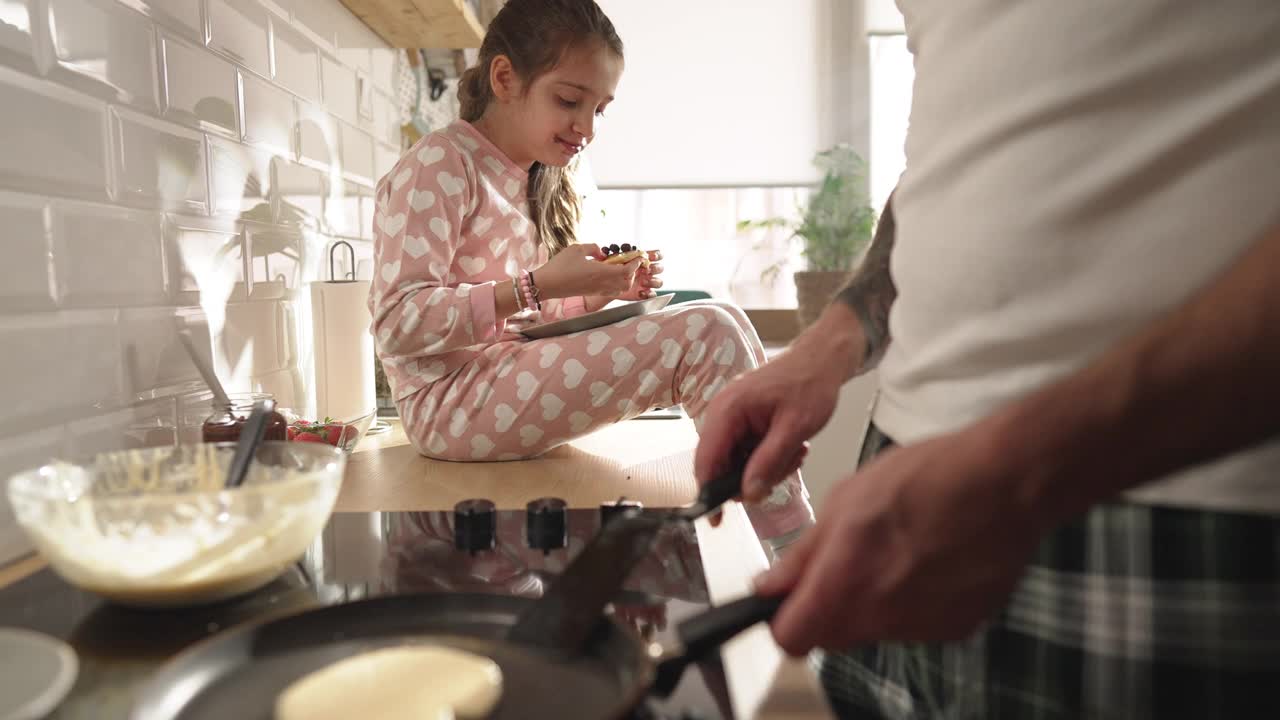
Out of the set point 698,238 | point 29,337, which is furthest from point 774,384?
point 698,238

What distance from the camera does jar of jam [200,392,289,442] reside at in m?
0.92

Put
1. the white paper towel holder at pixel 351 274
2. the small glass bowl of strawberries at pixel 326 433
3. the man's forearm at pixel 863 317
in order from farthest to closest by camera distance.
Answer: the white paper towel holder at pixel 351 274
the small glass bowl of strawberries at pixel 326 433
the man's forearm at pixel 863 317

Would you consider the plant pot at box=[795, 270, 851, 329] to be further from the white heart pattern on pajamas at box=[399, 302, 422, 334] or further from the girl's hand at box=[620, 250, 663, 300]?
the white heart pattern on pajamas at box=[399, 302, 422, 334]

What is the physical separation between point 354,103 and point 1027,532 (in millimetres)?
1563

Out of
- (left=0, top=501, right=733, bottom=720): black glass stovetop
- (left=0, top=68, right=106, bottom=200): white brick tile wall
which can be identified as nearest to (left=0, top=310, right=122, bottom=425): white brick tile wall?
(left=0, top=68, right=106, bottom=200): white brick tile wall

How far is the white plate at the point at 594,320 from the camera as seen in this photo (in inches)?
50.7

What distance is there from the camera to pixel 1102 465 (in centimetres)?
35

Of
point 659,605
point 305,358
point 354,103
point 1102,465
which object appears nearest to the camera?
point 1102,465

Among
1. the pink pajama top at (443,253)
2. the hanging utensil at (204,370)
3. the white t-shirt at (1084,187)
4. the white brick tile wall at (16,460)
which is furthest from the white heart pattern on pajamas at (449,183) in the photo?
the white t-shirt at (1084,187)

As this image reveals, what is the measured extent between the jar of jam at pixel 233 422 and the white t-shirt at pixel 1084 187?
0.69 metres

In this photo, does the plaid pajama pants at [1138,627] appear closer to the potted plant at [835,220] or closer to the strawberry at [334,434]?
the strawberry at [334,434]

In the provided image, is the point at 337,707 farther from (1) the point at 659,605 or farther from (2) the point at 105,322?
(2) the point at 105,322

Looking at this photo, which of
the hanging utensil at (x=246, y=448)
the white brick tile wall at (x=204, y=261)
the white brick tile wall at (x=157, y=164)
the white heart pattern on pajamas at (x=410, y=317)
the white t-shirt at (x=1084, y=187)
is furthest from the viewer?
the white heart pattern on pajamas at (x=410, y=317)

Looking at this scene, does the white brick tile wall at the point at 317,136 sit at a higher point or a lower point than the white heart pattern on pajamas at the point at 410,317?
higher
